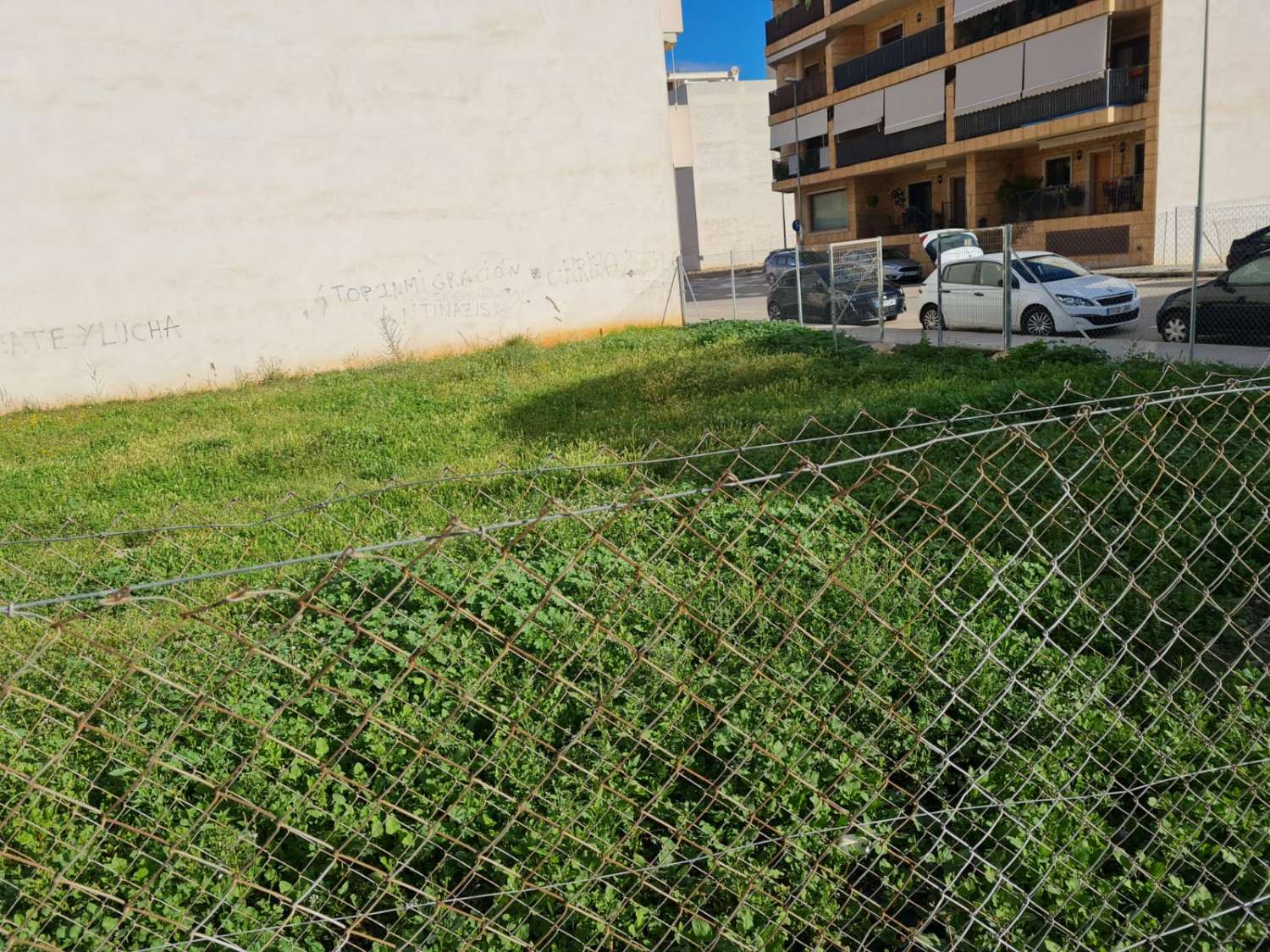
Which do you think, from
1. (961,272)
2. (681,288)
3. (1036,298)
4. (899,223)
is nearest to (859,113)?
(899,223)

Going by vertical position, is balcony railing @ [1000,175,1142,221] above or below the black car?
above

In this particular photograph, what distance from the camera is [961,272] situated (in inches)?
590

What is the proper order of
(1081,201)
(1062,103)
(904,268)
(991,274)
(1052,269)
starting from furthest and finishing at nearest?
1. (904,268)
2. (1081,201)
3. (1062,103)
4. (1052,269)
5. (991,274)

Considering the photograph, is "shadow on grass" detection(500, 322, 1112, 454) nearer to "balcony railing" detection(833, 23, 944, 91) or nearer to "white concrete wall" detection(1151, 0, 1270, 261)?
"white concrete wall" detection(1151, 0, 1270, 261)

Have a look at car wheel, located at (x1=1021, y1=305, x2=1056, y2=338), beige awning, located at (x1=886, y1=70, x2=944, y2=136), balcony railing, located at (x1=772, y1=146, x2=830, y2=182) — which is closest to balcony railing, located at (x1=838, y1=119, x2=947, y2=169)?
beige awning, located at (x1=886, y1=70, x2=944, y2=136)

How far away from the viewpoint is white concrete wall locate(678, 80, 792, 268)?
56000 millimetres

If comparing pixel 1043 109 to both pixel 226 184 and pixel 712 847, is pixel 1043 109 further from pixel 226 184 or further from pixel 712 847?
pixel 712 847

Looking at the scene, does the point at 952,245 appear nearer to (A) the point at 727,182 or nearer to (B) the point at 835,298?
(B) the point at 835,298

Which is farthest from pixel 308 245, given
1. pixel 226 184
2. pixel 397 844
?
pixel 397 844

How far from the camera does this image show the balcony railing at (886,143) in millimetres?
35250

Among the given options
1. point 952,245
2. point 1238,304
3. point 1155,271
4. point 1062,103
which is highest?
point 1062,103

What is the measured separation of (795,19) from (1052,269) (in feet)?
107

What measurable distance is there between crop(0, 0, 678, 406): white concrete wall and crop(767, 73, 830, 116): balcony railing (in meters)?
26.4

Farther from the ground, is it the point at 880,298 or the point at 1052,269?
the point at 1052,269
